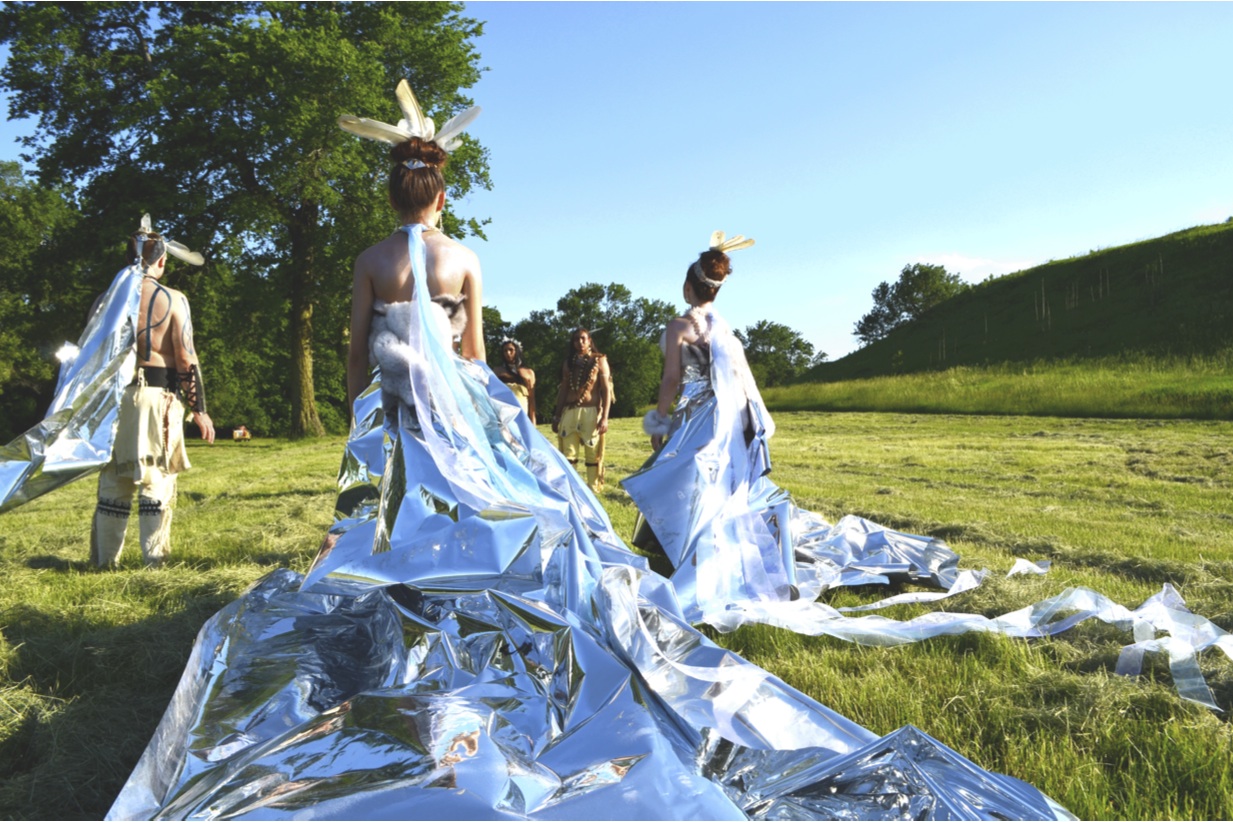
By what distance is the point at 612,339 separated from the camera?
71625 millimetres

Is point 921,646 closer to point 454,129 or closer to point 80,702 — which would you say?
point 454,129

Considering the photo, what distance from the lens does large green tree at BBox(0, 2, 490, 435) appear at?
69.3 feet

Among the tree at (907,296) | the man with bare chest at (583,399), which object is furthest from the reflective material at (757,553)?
the tree at (907,296)

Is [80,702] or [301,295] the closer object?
[80,702]

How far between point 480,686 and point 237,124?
22.9m

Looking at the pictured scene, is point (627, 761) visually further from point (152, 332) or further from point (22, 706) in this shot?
point (152, 332)

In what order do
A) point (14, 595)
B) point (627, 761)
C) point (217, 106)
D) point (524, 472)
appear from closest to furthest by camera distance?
point (627, 761) → point (524, 472) → point (14, 595) → point (217, 106)

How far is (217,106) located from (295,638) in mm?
22041

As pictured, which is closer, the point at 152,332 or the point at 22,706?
the point at 22,706

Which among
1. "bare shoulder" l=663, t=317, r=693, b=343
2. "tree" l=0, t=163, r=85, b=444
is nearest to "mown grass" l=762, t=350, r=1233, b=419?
"bare shoulder" l=663, t=317, r=693, b=343

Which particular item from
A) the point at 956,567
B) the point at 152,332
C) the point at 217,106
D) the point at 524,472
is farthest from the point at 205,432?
the point at 217,106

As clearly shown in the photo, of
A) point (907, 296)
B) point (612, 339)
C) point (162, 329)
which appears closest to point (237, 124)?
point (162, 329)

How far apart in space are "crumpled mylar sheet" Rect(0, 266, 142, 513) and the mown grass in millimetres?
23548

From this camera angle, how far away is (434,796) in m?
1.78
